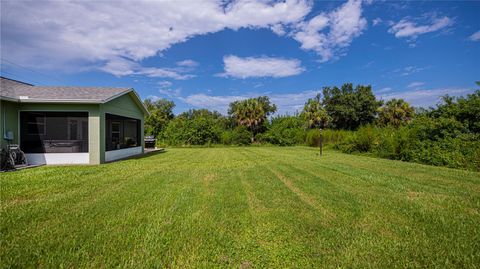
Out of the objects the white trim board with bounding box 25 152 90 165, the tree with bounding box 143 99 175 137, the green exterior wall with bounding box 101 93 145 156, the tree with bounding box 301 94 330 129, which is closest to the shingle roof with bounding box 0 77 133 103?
the green exterior wall with bounding box 101 93 145 156

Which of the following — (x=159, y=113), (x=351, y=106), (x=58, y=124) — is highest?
(x=351, y=106)

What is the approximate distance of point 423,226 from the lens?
11.1 ft

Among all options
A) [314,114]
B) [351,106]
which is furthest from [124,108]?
[351,106]

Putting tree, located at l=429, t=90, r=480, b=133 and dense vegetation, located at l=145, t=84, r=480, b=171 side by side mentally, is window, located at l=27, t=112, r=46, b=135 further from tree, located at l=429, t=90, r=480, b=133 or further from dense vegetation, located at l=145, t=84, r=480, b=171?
tree, located at l=429, t=90, r=480, b=133

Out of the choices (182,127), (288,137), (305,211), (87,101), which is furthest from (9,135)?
(288,137)

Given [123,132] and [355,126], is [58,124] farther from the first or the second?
[355,126]

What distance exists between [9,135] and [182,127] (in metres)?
17.1

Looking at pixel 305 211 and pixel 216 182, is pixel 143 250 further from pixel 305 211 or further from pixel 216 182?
pixel 216 182

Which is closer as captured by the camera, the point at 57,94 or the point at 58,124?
the point at 58,124

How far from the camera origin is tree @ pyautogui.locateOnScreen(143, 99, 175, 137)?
3413 cm

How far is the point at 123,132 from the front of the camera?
1456cm

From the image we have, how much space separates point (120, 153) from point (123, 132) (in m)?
2.47

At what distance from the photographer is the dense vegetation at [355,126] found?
36.0ft

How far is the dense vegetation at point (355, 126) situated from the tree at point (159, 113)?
0.14 m
